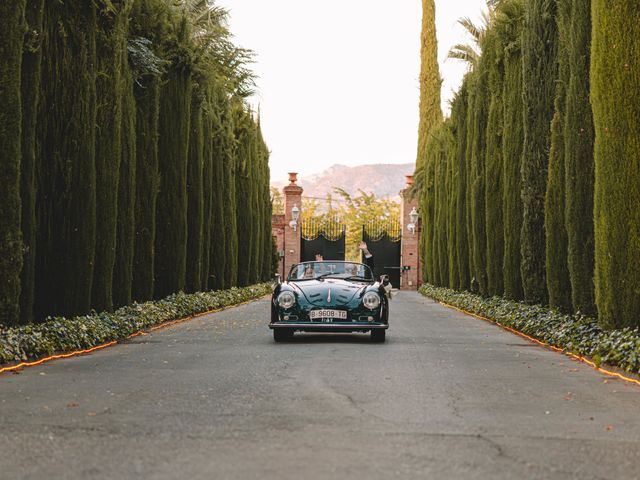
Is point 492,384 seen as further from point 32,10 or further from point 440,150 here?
point 440,150

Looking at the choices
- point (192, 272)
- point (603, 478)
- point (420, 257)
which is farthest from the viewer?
point (420, 257)

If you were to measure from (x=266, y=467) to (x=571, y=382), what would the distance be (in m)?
4.97

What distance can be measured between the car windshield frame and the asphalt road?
9.40ft

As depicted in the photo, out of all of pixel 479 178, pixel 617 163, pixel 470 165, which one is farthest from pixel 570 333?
pixel 470 165

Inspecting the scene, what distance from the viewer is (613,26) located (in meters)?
11.5

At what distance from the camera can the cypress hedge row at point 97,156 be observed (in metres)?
11.0

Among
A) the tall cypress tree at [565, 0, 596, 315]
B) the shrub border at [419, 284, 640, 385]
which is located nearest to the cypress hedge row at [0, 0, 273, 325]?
the shrub border at [419, 284, 640, 385]

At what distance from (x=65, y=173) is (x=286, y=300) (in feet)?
11.6

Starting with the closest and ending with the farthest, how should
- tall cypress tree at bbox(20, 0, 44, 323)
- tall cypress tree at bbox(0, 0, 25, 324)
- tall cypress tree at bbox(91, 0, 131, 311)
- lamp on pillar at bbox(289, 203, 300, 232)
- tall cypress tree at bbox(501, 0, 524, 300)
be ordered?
tall cypress tree at bbox(0, 0, 25, 324), tall cypress tree at bbox(20, 0, 44, 323), tall cypress tree at bbox(91, 0, 131, 311), tall cypress tree at bbox(501, 0, 524, 300), lamp on pillar at bbox(289, 203, 300, 232)

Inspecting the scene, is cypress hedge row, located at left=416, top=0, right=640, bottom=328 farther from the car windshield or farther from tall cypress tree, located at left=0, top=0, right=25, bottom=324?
tall cypress tree, located at left=0, top=0, right=25, bottom=324

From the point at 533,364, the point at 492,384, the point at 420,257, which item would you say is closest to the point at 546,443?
the point at 492,384

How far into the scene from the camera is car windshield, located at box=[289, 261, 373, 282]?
14.8 meters

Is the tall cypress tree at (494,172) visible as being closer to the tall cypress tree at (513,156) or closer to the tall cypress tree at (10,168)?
the tall cypress tree at (513,156)

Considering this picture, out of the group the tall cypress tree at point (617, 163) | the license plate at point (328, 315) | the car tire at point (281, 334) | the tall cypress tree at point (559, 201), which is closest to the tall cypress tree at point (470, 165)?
the tall cypress tree at point (559, 201)
